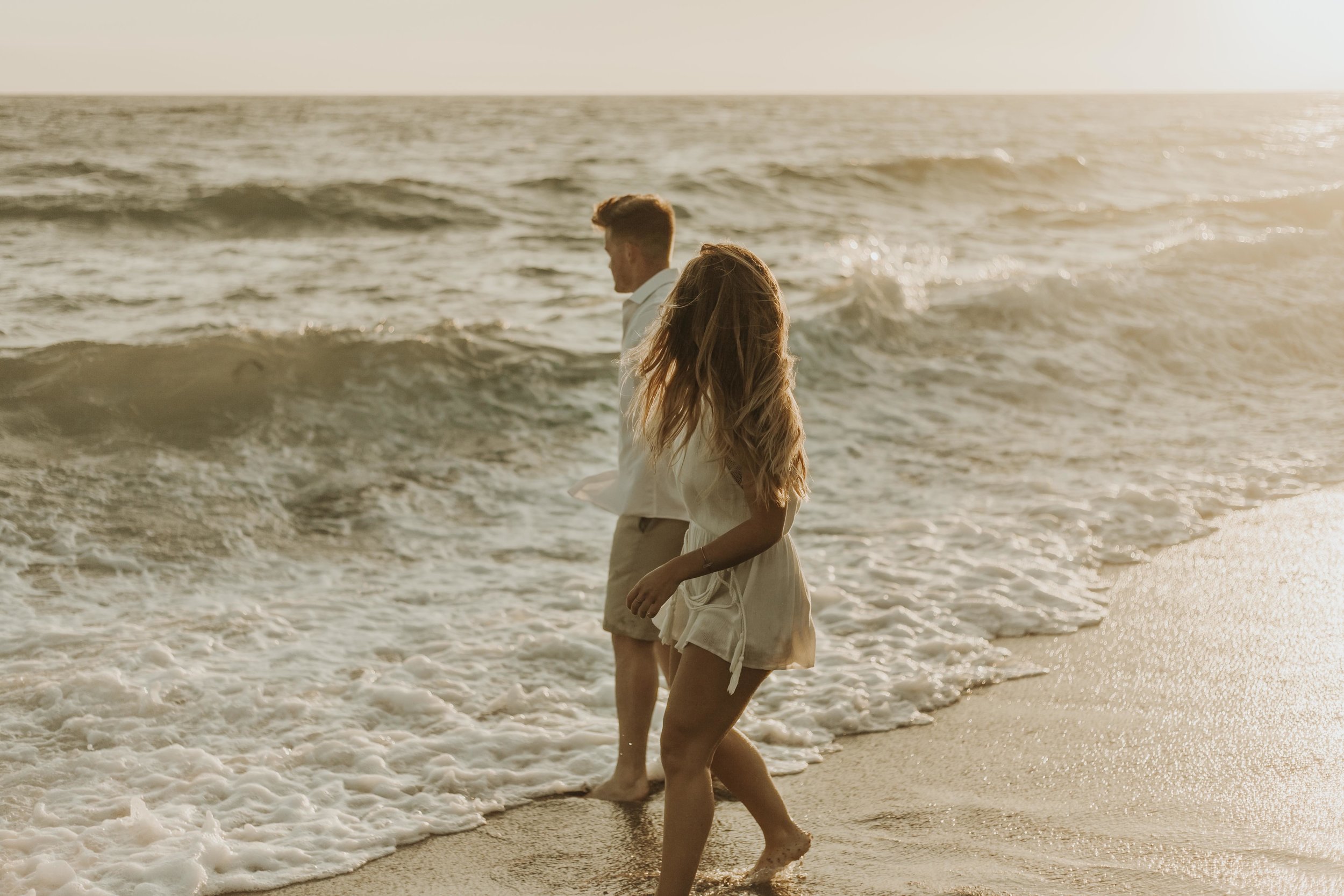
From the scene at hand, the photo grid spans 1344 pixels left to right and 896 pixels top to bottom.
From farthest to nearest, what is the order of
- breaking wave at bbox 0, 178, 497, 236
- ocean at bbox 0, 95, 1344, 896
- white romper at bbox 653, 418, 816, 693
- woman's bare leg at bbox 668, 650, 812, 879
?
breaking wave at bbox 0, 178, 497, 236
ocean at bbox 0, 95, 1344, 896
woman's bare leg at bbox 668, 650, 812, 879
white romper at bbox 653, 418, 816, 693

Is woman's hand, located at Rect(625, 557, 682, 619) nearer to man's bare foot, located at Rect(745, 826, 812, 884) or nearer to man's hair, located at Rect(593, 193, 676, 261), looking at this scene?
man's bare foot, located at Rect(745, 826, 812, 884)

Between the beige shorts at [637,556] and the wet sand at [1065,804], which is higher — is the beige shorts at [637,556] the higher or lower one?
the higher one

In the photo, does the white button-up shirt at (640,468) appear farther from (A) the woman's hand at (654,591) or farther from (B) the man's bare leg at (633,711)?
(A) the woman's hand at (654,591)

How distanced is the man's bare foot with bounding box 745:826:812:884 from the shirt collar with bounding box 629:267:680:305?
166 cm

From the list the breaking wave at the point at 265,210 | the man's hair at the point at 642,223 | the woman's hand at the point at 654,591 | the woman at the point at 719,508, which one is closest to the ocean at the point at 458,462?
the breaking wave at the point at 265,210

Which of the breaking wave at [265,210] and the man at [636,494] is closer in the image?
the man at [636,494]

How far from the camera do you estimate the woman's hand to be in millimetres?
2568

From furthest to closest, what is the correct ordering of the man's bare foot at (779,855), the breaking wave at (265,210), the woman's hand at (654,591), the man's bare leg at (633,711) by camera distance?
the breaking wave at (265,210)
the man's bare leg at (633,711)
the man's bare foot at (779,855)
the woman's hand at (654,591)

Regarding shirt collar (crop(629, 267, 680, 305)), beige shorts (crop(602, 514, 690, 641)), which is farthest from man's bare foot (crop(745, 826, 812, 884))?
shirt collar (crop(629, 267, 680, 305))

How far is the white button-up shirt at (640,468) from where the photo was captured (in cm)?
362

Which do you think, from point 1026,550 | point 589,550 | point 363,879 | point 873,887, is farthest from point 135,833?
point 1026,550

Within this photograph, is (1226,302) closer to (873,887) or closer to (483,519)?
(483,519)

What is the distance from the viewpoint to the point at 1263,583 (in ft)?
18.9

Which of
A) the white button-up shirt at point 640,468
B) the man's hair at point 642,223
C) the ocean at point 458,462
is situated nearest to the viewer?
the white button-up shirt at point 640,468
